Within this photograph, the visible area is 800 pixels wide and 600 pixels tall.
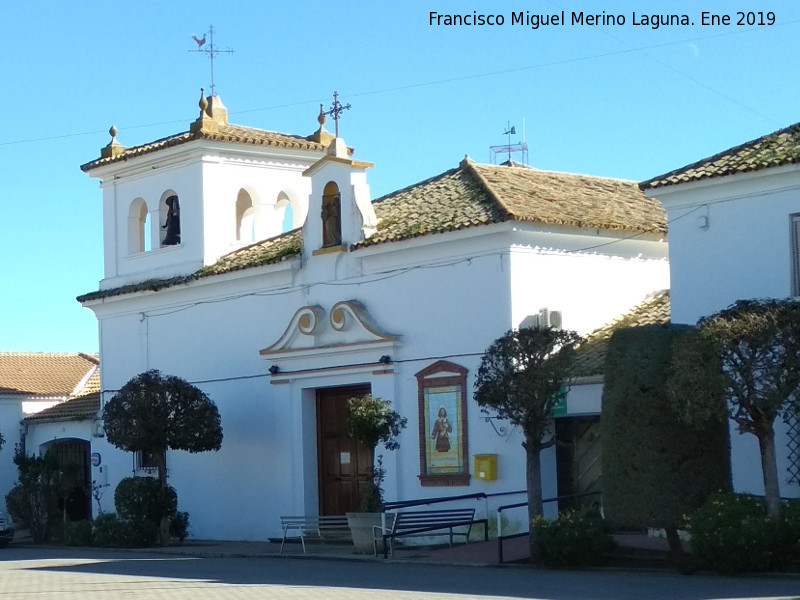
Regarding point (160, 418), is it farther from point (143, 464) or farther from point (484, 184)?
point (484, 184)

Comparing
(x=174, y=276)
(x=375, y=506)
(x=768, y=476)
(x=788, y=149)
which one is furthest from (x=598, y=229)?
(x=174, y=276)

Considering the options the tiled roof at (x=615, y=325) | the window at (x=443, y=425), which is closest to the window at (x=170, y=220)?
the window at (x=443, y=425)

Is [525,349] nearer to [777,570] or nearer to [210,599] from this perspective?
[777,570]

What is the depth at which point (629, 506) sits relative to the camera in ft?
55.0

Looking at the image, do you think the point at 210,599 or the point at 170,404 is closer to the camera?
the point at 210,599

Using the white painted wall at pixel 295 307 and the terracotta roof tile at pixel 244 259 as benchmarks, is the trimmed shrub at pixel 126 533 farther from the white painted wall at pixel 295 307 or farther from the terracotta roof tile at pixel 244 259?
the terracotta roof tile at pixel 244 259

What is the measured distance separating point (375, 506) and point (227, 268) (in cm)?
753

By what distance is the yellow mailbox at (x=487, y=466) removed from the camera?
21.7m

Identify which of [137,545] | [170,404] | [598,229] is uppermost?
[598,229]

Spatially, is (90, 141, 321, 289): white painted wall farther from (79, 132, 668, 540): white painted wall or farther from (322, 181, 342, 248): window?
(322, 181, 342, 248): window

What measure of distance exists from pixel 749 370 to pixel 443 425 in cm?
770

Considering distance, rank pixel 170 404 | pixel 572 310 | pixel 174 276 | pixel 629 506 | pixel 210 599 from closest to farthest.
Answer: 1. pixel 210 599
2. pixel 629 506
3. pixel 572 310
4. pixel 170 404
5. pixel 174 276

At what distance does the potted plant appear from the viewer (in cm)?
2108

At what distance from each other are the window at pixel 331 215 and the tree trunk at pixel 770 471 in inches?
425
